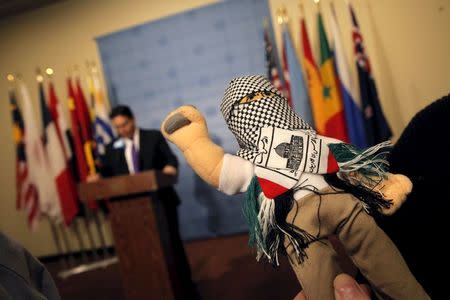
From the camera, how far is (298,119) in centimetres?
78

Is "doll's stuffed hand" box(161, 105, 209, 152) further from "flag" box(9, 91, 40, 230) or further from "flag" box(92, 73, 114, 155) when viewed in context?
"flag" box(9, 91, 40, 230)

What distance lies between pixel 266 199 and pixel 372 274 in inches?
11.6

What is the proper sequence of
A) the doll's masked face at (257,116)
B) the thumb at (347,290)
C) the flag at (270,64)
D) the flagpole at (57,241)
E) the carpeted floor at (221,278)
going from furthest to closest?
the flagpole at (57,241), the flag at (270,64), the carpeted floor at (221,278), the doll's masked face at (257,116), the thumb at (347,290)

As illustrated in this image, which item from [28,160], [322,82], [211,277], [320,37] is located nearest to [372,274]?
[211,277]

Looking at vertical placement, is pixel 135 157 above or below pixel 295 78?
below

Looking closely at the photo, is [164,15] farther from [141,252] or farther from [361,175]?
[361,175]

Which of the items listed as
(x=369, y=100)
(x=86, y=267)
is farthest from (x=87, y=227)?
(x=369, y=100)

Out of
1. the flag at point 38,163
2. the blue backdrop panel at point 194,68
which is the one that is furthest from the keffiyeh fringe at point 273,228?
the flag at point 38,163

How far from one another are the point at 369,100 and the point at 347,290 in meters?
1.97

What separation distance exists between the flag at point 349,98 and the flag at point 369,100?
43 millimetres

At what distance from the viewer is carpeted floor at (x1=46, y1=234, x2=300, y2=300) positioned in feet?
5.66

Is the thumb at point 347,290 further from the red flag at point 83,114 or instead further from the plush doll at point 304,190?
the red flag at point 83,114

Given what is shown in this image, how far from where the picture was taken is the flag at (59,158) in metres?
2.78

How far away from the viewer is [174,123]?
2.60 ft
